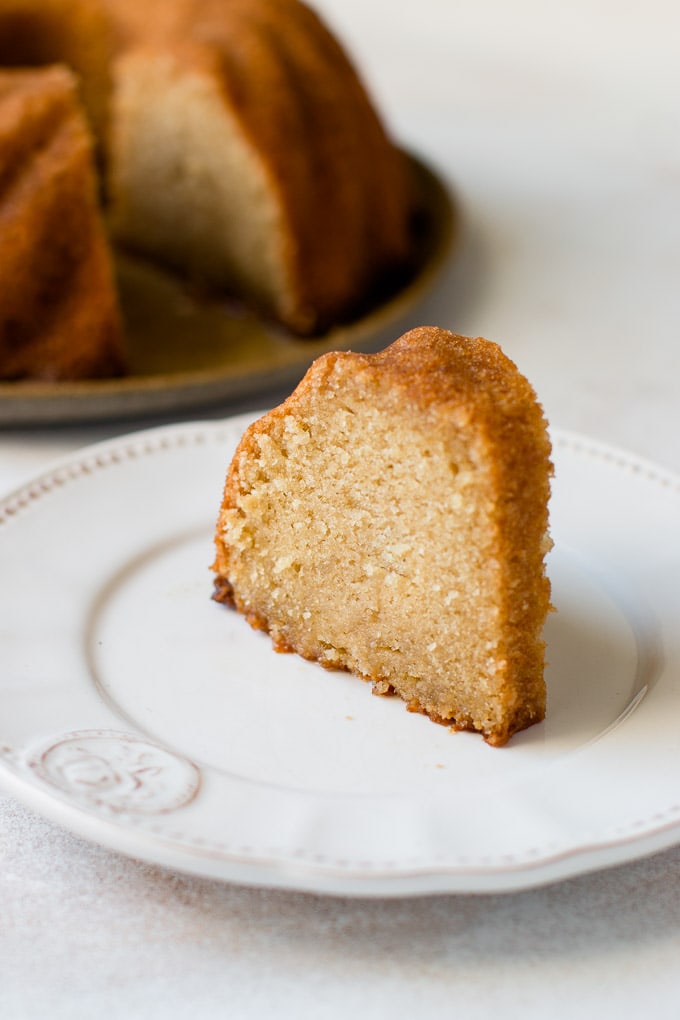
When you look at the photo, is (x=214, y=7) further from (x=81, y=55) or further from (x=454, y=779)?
(x=454, y=779)

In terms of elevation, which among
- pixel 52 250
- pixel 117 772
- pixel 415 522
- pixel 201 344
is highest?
pixel 415 522

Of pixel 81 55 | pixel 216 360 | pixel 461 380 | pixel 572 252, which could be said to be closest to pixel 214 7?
pixel 81 55

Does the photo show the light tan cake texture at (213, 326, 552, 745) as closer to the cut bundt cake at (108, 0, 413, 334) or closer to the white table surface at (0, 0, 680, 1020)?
the white table surface at (0, 0, 680, 1020)

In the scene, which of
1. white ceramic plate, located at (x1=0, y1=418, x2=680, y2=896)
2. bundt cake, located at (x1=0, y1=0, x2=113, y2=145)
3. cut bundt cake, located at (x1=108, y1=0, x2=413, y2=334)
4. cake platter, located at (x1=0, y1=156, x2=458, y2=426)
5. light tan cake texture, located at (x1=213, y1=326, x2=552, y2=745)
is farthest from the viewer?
bundt cake, located at (x1=0, y1=0, x2=113, y2=145)

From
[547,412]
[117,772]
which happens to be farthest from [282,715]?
[547,412]

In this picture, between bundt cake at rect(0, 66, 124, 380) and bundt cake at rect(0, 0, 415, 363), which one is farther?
bundt cake at rect(0, 0, 415, 363)

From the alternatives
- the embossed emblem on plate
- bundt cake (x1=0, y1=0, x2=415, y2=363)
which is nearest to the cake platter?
bundt cake (x1=0, y1=0, x2=415, y2=363)

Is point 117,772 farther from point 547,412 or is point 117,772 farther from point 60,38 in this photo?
point 60,38
